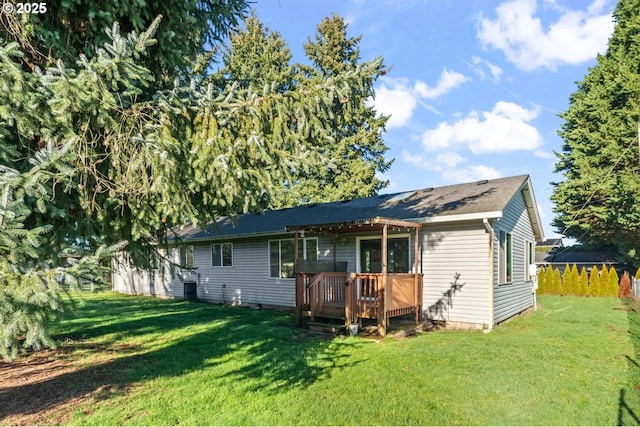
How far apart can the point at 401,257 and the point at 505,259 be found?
268cm

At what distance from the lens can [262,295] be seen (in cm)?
1340

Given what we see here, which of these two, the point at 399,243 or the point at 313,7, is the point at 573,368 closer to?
the point at 399,243

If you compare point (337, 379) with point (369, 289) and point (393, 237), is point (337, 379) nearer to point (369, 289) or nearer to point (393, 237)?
point (369, 289)

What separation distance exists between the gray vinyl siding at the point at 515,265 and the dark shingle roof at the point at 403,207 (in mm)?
585

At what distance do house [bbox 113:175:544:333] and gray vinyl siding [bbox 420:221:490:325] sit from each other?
2 centimetres

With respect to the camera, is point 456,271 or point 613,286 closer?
point 456,271

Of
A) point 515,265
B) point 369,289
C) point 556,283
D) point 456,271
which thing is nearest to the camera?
point 369,289

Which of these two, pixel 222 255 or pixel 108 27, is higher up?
pixel 108 27

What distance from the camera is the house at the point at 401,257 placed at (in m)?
8.85

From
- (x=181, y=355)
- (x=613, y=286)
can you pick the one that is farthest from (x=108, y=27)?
(x=613, y=286)

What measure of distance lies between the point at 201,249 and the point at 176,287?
8.79ft

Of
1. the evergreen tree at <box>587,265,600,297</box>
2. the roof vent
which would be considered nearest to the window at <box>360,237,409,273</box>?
the roof vent

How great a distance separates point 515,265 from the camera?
11594mm

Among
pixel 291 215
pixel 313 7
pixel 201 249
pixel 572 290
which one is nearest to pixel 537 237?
pixel 572 290
